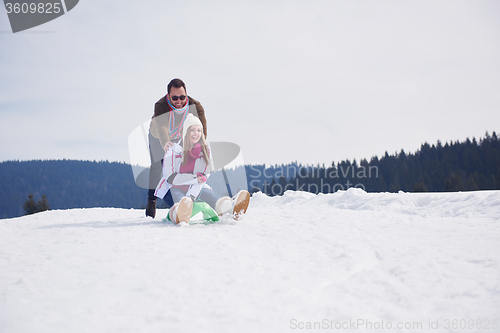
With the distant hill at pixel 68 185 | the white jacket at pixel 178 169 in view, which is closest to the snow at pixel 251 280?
the white jacket at pixel 178 169

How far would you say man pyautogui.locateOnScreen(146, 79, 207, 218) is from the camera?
4.53 m

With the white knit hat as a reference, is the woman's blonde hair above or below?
below

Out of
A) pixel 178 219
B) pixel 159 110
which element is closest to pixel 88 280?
pixel 178 219

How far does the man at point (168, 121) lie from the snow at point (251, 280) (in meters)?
1.69

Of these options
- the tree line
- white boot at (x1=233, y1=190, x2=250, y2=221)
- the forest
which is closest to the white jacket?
white boot at (x1=233, y1=190, x2=250, y2=221)

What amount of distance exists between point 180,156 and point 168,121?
63 centimetres

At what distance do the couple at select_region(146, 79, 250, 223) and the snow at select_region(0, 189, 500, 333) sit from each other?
3.81 ft

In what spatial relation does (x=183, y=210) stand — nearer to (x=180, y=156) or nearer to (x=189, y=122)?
(x=180, y=156)

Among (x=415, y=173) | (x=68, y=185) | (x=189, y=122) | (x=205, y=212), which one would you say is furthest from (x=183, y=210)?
(x=68, y=185)

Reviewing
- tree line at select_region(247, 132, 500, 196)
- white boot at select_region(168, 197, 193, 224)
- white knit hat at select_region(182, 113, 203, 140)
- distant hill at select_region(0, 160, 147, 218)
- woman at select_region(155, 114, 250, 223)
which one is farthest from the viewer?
distant hill at select_region(0, 160, 147, 218)

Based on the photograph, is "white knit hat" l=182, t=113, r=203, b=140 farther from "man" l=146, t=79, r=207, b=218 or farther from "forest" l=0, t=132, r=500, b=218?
"forest" l=0, t=132, r=500, b=218

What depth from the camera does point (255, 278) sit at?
6.08 ft

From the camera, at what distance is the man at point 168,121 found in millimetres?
4527

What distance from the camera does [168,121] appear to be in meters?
4.59
